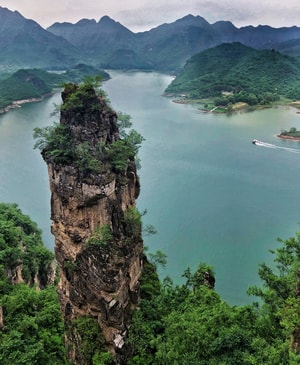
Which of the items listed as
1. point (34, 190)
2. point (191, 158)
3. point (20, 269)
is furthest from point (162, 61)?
point (20, 269)

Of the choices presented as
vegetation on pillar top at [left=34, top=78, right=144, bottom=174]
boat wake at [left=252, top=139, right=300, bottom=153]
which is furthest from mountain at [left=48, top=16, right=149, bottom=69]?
vegetation on pillar top at [left=34, top=78, right=144, bottom=174]

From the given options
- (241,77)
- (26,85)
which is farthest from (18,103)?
(241,77)

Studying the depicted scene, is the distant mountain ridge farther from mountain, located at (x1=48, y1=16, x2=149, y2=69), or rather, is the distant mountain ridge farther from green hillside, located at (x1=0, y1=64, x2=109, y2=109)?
green hillside, located at (x1=0, y1=64, x2=109, y2=109)

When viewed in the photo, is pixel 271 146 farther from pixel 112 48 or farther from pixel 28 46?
Answer: pixel 112 48

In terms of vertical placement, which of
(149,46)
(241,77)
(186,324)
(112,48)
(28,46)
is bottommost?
(186,324)

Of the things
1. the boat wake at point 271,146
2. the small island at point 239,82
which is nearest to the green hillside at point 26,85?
the small island at point 239,82

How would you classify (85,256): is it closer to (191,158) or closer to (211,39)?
(191,158)

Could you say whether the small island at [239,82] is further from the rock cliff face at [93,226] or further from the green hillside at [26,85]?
the rock cliff face at [93,226]
